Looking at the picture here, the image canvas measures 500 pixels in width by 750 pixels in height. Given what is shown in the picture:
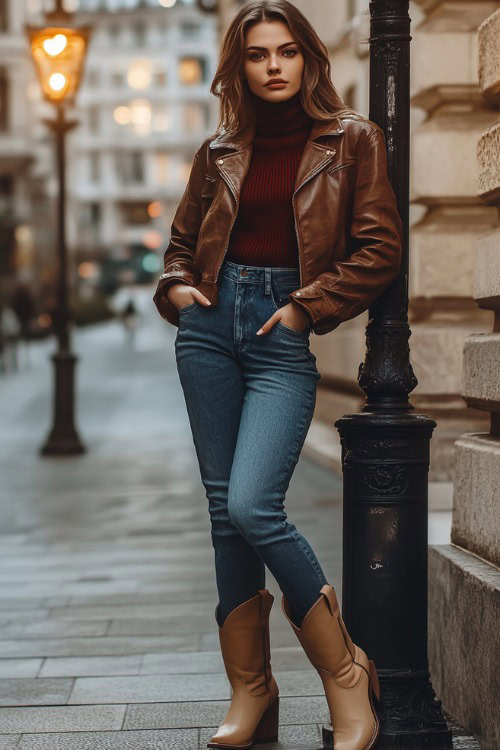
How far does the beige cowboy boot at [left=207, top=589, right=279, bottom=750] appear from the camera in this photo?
370 cm

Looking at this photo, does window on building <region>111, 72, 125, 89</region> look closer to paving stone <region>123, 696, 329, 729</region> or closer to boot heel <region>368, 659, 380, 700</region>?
paving stone <region>123, 696, 329, 729</region>

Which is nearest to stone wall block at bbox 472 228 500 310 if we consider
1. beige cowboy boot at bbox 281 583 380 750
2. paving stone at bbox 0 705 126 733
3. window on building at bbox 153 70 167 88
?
beige cowboy boot at bbox 281 583 380 750

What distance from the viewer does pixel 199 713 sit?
4336 millimetres

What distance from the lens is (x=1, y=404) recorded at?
1934cm

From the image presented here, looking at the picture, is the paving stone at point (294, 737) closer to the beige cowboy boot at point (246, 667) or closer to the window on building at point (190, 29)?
the beige cowboy boot at point (246, 667)

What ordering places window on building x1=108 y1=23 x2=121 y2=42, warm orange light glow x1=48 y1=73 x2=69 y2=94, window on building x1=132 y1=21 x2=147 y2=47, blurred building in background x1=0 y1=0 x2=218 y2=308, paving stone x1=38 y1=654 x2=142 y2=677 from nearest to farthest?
1. paving stone x1=38 y1=654 x2=142 y2=677
2. warm orange light glow x1=48 y1=73 x2=69 y2=94
3. blurred building in background x1=0 y1=0 x2=218 y2=308
4. window on building x1=108 y1=23 x2=121 y2=42
5. window on building x1=132 y1=21 x2=147 y2=47

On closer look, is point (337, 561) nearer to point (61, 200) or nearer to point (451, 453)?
point (451, 453)

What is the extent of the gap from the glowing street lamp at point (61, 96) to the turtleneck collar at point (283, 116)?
9.59 meters

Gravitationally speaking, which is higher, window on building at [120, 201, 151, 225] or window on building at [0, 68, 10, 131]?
window on building at [0, 68, 10, 131]

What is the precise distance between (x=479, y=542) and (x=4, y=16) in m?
61.7

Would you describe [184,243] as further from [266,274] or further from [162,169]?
[162,169]

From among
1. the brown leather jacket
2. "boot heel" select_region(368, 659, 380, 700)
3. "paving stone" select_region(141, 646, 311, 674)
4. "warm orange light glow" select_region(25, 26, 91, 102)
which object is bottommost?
"paving stone" select_region(141, 646, 311, 674)

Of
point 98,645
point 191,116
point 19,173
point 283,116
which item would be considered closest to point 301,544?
point 283,116

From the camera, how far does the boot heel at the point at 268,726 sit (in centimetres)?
383
